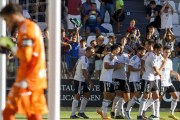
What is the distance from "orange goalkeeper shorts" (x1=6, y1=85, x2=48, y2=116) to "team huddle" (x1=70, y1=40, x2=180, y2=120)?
4163 millimetres

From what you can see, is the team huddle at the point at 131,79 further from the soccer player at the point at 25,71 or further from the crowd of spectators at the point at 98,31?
the soccer player at the point at 25,71

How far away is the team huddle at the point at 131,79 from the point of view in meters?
8.03

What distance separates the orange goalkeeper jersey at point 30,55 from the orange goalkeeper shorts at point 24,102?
89 millimetres

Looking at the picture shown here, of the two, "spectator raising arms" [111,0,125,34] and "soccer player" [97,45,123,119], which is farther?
"spectator raising arms" [111,0,125,34]

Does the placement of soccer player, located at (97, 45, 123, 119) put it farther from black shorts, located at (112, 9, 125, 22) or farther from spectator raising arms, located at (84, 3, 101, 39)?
black shorts, located at (112, 9, 125, 22)

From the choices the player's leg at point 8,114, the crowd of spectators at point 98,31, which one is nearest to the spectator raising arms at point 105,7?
the crowd of spectators at point 98,31

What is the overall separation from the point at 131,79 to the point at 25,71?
5127 mm

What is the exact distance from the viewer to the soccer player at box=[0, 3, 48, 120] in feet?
12.2

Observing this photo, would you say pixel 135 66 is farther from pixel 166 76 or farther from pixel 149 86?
pixel 166 76

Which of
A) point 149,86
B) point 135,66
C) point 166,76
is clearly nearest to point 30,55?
point 149,86

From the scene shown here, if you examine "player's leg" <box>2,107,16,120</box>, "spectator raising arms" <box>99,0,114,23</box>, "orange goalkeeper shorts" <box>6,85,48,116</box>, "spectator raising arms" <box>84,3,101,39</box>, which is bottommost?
"player's leg" <box>2,107,16,120</box>

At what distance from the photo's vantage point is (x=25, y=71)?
3.77m

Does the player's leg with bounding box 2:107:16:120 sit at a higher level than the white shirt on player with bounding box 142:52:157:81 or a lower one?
lower

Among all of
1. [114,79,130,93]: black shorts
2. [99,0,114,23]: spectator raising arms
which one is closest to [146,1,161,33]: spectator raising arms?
[99,0,114,23]: spectator raising arms
